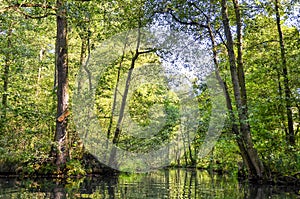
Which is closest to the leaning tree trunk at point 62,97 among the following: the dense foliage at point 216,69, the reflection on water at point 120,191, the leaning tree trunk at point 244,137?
the dense foliage at point 216,69

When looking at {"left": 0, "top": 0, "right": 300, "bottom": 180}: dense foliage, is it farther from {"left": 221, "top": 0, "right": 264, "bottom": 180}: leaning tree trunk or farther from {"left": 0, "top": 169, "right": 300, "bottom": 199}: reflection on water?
{"left": 0, "top": 169, "right": 300, "bottom": 199}: reflection on water

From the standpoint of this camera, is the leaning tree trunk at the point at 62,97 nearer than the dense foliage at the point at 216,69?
No

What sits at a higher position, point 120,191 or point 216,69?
point 216,69

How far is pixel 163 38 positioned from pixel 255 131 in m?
6.10

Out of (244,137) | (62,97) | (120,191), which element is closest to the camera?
(120,191)

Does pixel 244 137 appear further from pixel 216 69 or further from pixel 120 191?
pixel 120 191

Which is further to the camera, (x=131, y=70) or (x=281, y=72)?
(x=131, y=70)

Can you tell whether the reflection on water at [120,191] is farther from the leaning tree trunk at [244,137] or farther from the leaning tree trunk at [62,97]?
the leaning tree trunk at [62,97]

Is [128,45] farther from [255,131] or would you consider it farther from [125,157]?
[255,131]

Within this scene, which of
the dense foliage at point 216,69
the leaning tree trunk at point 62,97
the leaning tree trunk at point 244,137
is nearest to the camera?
the dense foliage at point 216,69

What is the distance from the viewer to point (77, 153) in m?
14.3

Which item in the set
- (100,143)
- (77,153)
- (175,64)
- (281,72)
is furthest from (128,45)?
(281,72)

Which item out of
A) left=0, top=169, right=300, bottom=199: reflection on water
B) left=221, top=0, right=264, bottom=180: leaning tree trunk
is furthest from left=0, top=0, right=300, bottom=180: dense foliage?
left=0, top=169, right=300, bottom=199: reflection on water

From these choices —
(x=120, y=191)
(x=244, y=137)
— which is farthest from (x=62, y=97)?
(x=244, y=137)
